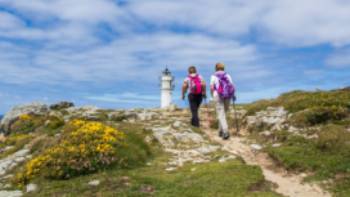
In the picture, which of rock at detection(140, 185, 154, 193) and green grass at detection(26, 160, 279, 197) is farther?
rock at detection(140, 185, 154, 193)

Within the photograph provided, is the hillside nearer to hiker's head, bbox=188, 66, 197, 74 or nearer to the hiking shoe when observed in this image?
the hiking shoe

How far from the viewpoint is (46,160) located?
42.2ft

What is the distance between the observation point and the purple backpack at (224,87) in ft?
55.2

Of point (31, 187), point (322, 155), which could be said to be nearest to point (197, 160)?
point (322, 155)

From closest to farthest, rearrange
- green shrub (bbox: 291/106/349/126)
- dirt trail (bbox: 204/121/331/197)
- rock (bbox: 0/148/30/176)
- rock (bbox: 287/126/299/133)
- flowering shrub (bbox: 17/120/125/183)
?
dirt trail (bbox: 204/121/331/197) < flowering shrub (bbox: 17/120/125/183) < rock (bbox: 0/148/30/176) < rock (bbox: 287/126/299/133) < green shrub (bbox: 291/106/349/126)

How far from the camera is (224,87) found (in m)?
16.9

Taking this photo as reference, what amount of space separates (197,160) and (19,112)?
79.1 feet

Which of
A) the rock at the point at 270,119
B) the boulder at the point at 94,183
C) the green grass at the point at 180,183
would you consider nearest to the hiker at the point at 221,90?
the rock at the point at 270,119

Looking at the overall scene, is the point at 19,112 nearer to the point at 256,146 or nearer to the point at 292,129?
the point at 256,146

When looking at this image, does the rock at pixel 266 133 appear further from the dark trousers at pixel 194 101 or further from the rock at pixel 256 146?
the dark trousers at pixel 194 101

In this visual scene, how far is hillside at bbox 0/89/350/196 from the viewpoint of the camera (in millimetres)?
10312

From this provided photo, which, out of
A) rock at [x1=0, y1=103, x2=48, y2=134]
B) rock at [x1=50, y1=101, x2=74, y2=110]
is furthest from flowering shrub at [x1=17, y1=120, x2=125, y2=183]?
rock at [x1=50, y1=101, x2=74, y2=110]

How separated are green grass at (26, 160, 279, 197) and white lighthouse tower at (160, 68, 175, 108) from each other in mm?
24196

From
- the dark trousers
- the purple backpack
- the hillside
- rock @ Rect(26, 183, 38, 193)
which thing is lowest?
rock @ Rect(26, 183, 38, 193)
